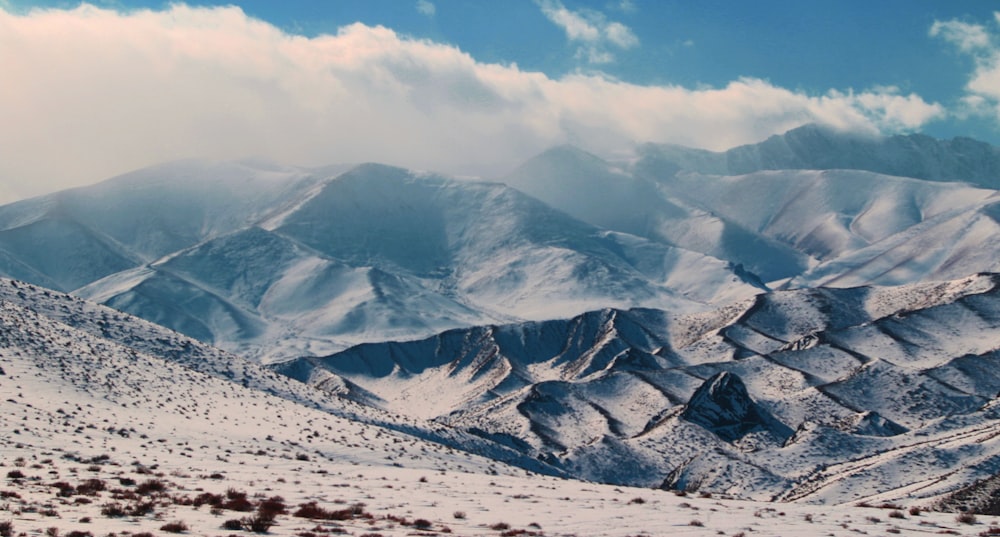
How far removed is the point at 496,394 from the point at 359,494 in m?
142

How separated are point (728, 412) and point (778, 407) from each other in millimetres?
11105

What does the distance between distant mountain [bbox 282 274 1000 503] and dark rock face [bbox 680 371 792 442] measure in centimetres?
16

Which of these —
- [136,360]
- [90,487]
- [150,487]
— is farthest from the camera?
[136,360]

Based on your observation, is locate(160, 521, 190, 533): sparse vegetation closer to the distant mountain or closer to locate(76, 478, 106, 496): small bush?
locate(76, 478, 106, 496): small bush

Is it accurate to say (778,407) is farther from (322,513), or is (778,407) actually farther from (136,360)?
(322,513)

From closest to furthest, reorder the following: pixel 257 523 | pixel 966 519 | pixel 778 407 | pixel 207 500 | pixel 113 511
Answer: pixel 257 523 < pixel 113 511 < pixel 207 500 < pixel 966 519 < pixel 778 407

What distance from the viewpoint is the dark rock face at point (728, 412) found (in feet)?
409

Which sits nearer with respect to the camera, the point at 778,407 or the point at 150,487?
the point at 150,487

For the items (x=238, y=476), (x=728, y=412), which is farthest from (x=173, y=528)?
(x=728, y=412)

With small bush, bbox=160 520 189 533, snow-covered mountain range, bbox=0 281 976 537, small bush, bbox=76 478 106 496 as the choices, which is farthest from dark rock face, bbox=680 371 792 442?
small bush, bbox=160 520 189 533

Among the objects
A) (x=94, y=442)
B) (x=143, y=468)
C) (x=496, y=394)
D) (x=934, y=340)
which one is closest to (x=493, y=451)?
(x=94, y=442)

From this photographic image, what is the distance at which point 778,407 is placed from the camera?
445 ft

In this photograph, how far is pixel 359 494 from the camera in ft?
122

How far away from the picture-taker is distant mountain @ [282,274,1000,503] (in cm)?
9450
